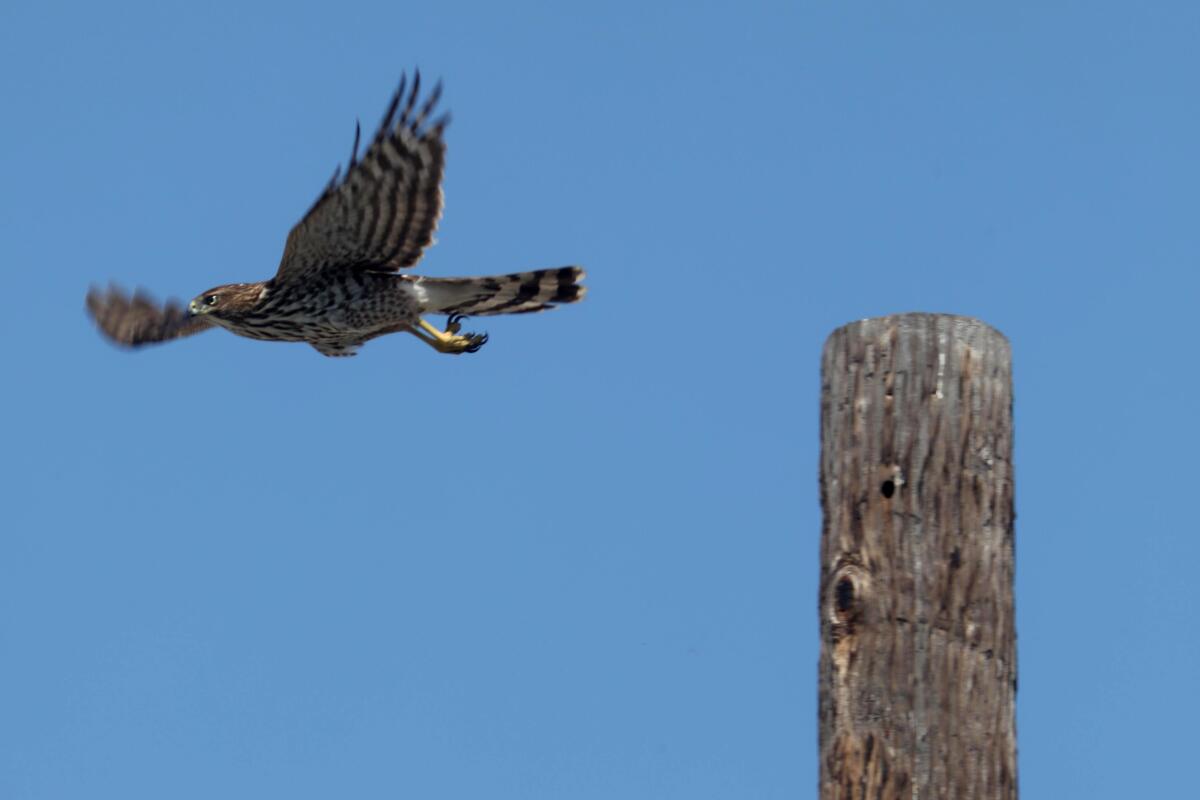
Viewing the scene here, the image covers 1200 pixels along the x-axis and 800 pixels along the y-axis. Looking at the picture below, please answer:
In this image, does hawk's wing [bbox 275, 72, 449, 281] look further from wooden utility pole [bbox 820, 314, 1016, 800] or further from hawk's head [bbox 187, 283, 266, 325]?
wooden utility pole [bbox 820, 314, 1016, 800]

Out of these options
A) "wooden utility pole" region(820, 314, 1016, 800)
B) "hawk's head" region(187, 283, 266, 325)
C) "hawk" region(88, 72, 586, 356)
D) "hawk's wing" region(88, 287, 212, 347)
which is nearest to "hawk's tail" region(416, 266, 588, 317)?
"hawk" region(88, 72, 586, 356)

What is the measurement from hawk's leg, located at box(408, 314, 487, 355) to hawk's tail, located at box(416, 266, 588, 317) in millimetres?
77

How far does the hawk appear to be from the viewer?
9.82 meters

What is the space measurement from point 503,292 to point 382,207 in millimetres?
1039

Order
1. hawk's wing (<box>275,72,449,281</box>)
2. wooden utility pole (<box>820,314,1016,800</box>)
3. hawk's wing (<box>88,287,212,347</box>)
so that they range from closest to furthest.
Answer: wooden utility pole (<box>820,314,1016,800</box>) < hawk's wing (<box>275,72,449,281</box>) < hawk's wing (<box>88,287,212,347</box>)

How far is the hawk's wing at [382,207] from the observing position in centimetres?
977

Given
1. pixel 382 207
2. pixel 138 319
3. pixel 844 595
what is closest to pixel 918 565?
pixel 844 595

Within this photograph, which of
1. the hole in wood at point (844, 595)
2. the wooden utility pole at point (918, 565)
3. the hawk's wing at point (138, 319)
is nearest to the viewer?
the wooden utility pole at point (918, 565)

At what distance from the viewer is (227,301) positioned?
10.6m

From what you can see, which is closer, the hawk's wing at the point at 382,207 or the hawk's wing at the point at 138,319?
the hawk's wing at the point at 382,207

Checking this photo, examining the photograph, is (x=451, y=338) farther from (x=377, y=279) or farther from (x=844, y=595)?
(x=844, y=595)

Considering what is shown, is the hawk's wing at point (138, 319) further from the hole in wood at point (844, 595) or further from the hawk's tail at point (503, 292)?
the hole in wood at point (844, 595)

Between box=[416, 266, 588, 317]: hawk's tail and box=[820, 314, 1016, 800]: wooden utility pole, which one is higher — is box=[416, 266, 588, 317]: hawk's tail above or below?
above

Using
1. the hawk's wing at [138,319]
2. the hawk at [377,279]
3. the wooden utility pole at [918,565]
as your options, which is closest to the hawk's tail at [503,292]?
the hawk at [377,279]
